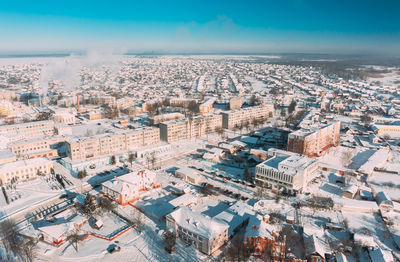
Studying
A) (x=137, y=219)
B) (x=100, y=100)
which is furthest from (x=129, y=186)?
(x=100, y=100)

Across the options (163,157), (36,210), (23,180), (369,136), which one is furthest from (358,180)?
(23,180)

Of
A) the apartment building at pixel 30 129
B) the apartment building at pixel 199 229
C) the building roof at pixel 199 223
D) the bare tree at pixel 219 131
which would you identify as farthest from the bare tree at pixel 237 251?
the apartment building at pixel 30 129

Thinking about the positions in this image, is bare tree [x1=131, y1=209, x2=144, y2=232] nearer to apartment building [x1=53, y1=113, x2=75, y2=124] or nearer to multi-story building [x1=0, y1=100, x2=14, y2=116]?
apartment building [x1=53, y1=113, x2=75, y2=124]

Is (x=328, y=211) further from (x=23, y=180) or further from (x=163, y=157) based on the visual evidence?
(x=23, y=180)

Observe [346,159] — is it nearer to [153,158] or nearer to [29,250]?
[153,158]

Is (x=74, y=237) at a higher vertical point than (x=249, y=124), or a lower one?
lower
